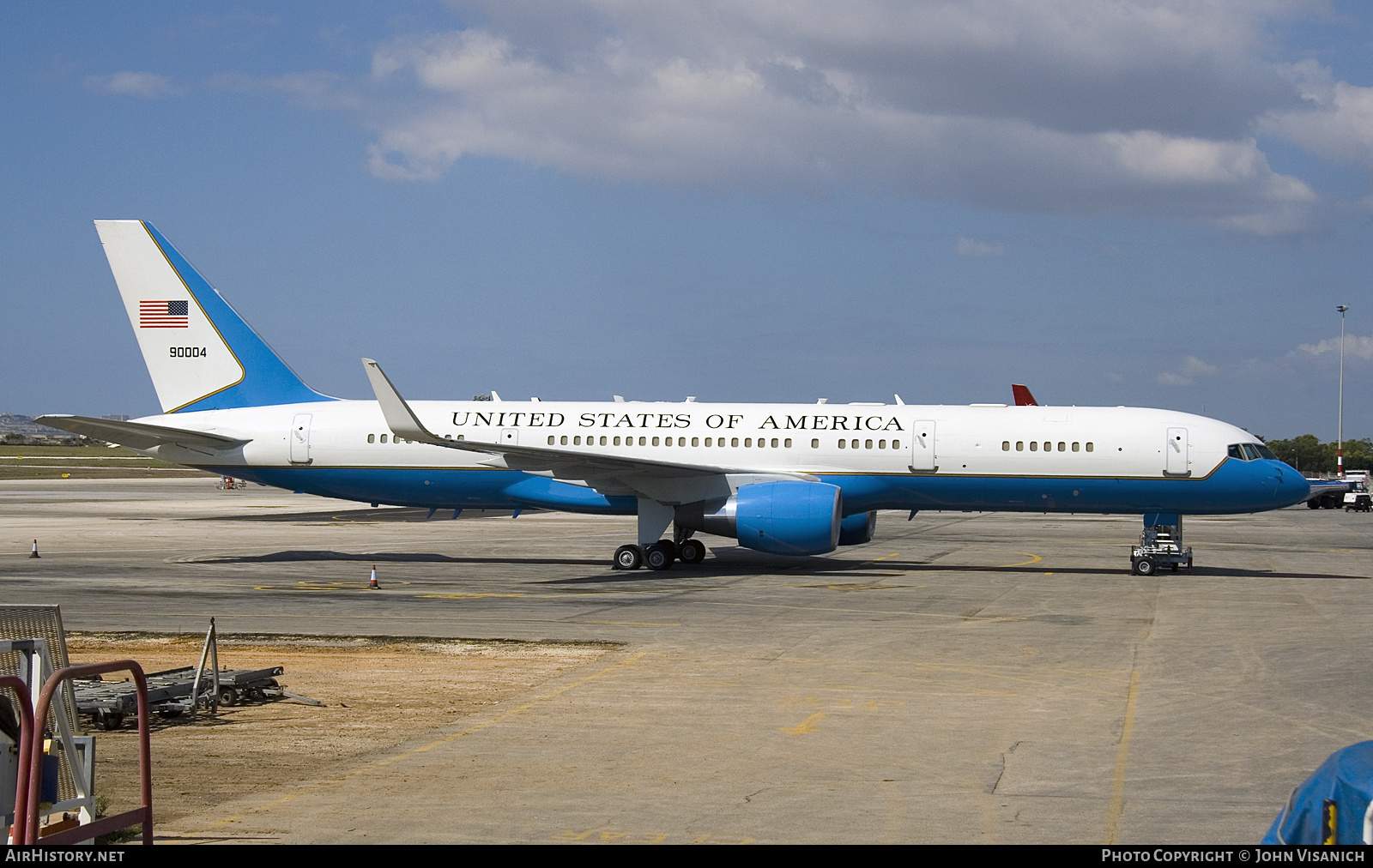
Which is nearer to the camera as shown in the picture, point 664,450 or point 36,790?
point 36,790

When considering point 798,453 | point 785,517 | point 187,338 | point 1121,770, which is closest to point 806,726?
point 1121,770

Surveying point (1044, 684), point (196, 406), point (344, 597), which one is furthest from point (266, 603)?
point (1044, 684)

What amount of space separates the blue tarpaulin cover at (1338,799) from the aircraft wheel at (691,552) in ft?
79.4

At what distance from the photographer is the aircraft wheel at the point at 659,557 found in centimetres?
2783

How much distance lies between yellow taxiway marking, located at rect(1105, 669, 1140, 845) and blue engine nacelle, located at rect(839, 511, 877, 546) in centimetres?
1588

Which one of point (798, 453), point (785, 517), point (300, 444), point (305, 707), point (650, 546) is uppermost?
point (300, 444)

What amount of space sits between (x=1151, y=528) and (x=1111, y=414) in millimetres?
2835

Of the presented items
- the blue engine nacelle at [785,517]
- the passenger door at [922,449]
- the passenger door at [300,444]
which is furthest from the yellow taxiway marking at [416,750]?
the passenger door at [300,444]

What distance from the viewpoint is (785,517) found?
25797 mm

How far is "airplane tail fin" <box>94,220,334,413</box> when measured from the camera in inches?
1199

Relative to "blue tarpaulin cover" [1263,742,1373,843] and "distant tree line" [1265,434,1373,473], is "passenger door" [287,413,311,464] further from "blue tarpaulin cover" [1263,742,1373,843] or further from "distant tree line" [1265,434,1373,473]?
"distant tree line" [1265,434,1373,473]

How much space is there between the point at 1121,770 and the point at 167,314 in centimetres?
2724

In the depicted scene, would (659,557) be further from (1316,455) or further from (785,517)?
(1316,455)

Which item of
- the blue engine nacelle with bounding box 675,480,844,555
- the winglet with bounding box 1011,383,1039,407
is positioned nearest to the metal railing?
the blue engine nacelle with bounding box 675,480,844,555
